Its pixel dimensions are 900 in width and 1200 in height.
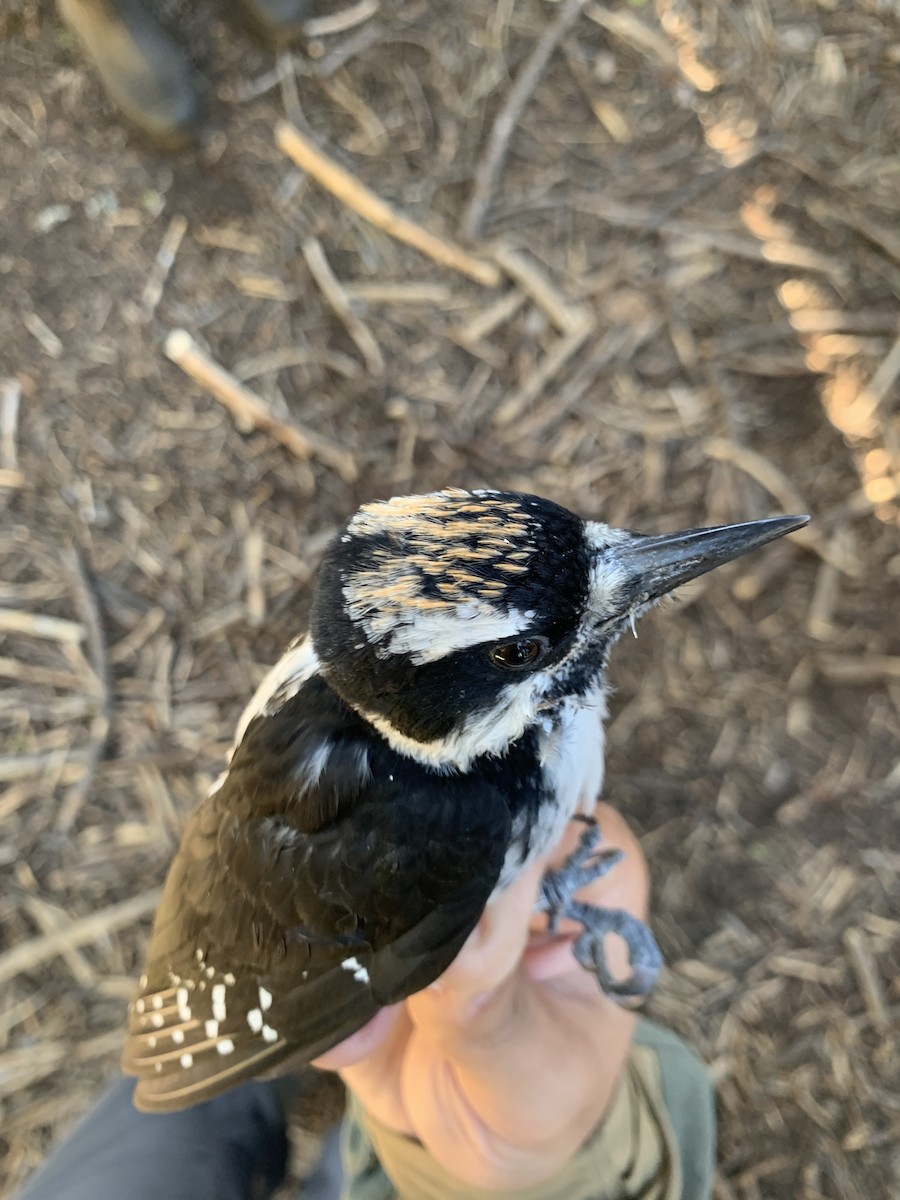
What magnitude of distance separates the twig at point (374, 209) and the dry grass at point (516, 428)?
3 cm

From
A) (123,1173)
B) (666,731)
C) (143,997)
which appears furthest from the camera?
(666,731)

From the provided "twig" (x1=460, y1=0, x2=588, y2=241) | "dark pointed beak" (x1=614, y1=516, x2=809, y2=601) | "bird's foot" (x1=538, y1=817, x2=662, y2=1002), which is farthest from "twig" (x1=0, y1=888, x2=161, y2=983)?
"twig" (x1=460, y1=0, x2=588, y2=241)

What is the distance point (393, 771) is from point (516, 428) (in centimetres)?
171

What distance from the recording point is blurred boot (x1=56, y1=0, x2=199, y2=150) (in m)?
3.14

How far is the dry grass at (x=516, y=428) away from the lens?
298 cm

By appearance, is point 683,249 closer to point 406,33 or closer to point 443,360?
point 443,360

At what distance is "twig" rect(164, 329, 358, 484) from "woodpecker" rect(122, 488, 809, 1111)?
1.10 metres

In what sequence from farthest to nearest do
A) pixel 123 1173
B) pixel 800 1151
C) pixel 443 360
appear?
pixel 443 360 → pixel 800 1151 → pixel 123 1173

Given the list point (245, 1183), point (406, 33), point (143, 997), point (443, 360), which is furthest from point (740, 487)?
point (245, 1183)

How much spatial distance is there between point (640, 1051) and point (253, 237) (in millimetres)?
3058

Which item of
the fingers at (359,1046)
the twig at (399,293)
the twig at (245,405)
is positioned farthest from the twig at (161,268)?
the fingers at (359,1046)

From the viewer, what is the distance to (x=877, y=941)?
117 inches

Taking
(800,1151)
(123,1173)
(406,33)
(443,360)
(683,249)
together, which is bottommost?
(800,1151)

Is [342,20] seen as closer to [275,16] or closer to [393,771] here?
[275,16]
